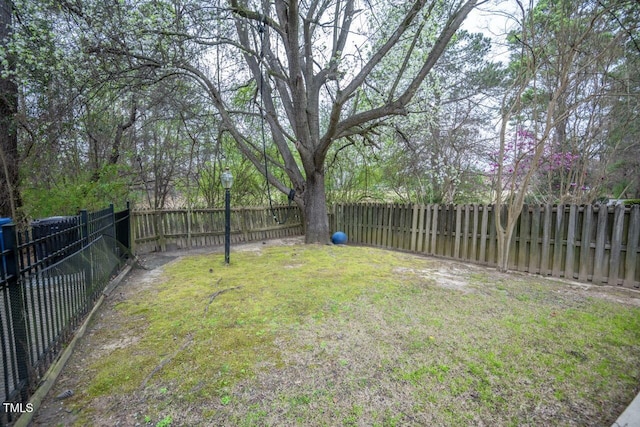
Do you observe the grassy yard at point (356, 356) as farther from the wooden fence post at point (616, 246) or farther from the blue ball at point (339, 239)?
the blue ball at point (339, 239)

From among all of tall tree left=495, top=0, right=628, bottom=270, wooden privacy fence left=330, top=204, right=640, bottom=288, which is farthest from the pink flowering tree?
wooden privacy fence left=330, top=204, right=640, bottom=288

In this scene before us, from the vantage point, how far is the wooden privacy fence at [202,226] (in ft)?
23.0

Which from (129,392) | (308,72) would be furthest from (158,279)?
(308,72)

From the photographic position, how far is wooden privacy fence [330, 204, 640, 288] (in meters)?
4.45

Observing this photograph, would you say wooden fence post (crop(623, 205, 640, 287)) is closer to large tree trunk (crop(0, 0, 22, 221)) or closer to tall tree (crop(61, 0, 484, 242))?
tall tree (crop(61, 0, 484, 242))

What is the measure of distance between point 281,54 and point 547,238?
7.70 meters

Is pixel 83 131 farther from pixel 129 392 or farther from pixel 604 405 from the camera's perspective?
pixel 604 405

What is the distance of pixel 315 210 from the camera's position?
777 cm

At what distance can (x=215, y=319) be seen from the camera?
10.1ft

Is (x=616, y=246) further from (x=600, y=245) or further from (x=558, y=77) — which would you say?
(x=558, y=77)

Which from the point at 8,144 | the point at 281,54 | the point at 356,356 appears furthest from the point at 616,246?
the point at 8,144

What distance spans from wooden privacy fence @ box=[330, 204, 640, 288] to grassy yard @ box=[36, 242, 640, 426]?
608 millimetres

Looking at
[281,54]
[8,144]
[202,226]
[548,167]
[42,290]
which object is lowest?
[202,226]

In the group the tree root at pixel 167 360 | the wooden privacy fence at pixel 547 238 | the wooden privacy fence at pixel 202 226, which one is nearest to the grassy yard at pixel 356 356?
the tree root at pixel 167 360
